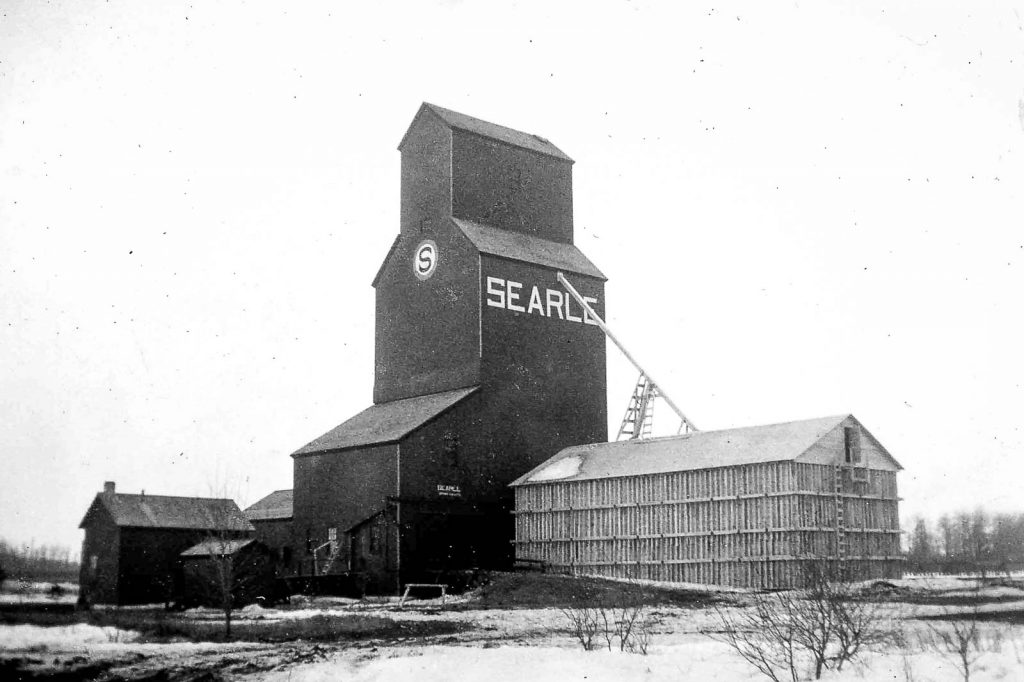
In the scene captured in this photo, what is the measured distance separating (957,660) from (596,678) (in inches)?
180

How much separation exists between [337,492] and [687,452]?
13.0 m

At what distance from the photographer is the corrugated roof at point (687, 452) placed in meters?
32.1

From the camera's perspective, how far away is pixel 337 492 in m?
39.0

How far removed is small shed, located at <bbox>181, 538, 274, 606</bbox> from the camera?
31766 millimetres

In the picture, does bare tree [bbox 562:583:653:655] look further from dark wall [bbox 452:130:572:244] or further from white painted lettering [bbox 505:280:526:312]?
dark wall [bbox 452:130:572:244]

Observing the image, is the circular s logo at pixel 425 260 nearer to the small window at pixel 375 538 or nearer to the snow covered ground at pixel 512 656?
the small window at pixel 375 538

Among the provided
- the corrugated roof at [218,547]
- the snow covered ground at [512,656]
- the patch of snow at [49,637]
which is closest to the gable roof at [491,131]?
the corrugated roof at [218,547]

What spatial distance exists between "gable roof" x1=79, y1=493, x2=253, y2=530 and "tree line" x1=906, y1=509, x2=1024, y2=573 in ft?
83.2

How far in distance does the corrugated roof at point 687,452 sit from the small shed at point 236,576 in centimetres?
997

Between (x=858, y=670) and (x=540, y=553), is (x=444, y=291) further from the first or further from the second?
(x=858, y=670)

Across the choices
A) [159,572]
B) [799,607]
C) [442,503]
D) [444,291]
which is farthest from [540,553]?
[799,607]

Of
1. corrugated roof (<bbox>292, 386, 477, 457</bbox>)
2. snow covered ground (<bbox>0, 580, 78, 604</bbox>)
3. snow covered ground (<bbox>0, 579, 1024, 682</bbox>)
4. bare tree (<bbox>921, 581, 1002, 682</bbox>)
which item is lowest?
snow covered ground (<bbox>0, 579, 1024, 682</bbox>)

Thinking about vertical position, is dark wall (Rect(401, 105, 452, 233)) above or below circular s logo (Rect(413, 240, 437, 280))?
above

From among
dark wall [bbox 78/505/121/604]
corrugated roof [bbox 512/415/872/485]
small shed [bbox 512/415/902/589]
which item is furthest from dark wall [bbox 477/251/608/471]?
dark wall [bbox 78/505/121/604]
